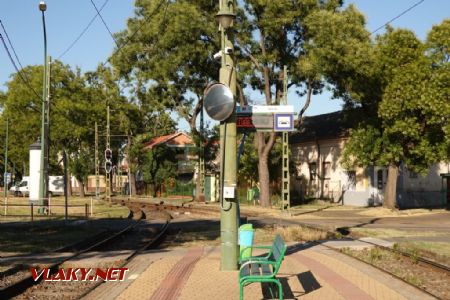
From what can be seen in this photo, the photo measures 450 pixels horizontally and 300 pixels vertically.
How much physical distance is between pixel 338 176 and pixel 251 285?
123 ft

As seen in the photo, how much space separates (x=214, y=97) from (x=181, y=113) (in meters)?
37.1

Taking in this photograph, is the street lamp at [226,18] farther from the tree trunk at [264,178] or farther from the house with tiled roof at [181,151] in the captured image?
the house with tiled roof at [181,151]

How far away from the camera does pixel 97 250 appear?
15555 millimetres

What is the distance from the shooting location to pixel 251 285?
30.5 feet

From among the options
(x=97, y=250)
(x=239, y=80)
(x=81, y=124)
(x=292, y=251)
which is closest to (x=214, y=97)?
(x=292, y=251)

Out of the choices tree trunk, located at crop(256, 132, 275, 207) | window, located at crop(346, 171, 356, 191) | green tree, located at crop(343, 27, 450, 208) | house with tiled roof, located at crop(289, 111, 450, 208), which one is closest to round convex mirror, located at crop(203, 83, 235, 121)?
green tree, located at crop(343, 27, 450, 208)

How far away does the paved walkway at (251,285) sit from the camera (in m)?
8.66

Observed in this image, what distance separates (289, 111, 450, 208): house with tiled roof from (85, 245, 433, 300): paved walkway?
25.5 metres

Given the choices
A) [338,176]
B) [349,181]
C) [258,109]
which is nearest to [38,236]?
[258,109]

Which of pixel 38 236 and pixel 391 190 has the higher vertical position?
pixel 391 190

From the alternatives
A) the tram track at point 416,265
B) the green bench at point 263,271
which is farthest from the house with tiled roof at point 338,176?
the green bench at point 263,271

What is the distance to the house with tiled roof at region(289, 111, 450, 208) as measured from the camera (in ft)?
136

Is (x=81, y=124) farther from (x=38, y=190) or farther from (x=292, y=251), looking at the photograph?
(x=292, y=251)

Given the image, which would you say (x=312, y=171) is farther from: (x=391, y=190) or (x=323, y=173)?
(x=391, y=190)
